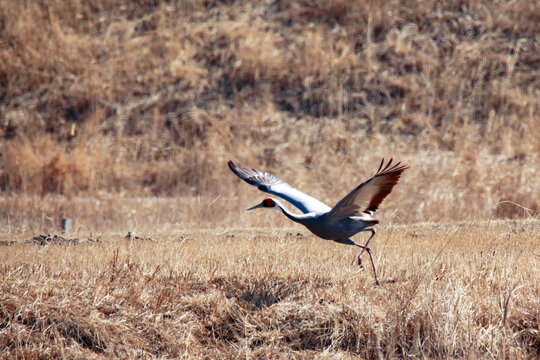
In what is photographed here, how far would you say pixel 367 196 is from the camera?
6496 millimetres

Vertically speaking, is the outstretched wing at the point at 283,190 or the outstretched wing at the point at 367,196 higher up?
the outstretched wing at the point at 367,196

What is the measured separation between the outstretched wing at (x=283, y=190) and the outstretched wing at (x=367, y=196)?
46 centimetres

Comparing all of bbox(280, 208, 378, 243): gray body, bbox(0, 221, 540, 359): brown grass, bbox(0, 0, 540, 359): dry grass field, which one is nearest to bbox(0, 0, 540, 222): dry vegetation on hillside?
bbox(0, 0, 540, 359): dry grass field

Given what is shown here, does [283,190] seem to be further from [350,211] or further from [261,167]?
[261,167]

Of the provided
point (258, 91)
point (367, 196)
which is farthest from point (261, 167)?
point (367, 196)

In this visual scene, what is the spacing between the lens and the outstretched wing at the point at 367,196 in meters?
6.15

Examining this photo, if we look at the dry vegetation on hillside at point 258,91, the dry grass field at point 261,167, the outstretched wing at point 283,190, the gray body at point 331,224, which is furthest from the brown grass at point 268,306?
the dry vegetation on hillside at point 258,91

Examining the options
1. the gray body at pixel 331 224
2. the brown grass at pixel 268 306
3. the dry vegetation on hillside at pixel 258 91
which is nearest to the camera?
the brown grass at pixel 268 306

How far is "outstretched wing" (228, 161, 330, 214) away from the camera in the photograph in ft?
23.5

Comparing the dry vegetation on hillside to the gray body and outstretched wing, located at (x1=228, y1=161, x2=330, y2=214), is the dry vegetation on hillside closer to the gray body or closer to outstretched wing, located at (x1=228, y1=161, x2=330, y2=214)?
outstretched wing, located at (x1=228, y1=161, x2=330, y2=214)

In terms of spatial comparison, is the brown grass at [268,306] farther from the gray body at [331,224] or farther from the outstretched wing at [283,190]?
the outstretched wing at [283,190]

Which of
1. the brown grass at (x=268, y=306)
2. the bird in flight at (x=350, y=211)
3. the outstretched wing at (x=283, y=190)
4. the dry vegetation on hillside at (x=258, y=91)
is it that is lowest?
the dry vegetation on hillside at (x=258, y=91)

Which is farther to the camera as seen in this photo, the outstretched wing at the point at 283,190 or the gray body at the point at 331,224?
the outstretched wing at the point at 283,190

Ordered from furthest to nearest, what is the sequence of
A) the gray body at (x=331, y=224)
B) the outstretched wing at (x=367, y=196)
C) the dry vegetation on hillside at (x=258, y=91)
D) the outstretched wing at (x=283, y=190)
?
1. the dry vegetation on hillside at (x=258, y=91)
2. the outstretched wing at (x=283, y=190)
3. the gray body at (x=331, y=224)
4. the outstretched wing at (x=367, y=196)
